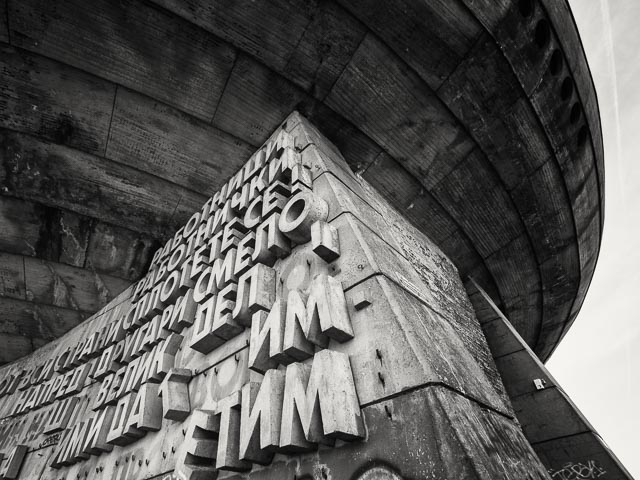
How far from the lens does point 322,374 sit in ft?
6.75

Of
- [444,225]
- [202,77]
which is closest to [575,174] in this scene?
[444,225]

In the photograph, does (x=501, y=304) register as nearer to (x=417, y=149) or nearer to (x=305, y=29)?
(x=417, y=149)

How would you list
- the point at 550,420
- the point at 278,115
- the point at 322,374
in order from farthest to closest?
the point at 278,115 → the point at 550,420 → the point at 322,374

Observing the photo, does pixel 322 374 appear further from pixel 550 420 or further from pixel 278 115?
pixel 550 420

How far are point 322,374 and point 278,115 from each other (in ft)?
15.6

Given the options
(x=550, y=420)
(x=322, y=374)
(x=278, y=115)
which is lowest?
(x=322, y=374)

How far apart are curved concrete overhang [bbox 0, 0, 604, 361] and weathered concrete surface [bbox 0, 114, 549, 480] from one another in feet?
4.47

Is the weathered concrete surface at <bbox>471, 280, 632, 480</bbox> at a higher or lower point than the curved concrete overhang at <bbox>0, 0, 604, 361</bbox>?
lower

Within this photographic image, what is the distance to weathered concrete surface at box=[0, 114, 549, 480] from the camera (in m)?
1.77

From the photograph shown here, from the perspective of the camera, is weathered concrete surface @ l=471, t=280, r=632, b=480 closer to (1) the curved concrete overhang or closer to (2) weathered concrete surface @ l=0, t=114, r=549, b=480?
(2) weathered concrete surface @ l=0, t=114, r=549, b=480

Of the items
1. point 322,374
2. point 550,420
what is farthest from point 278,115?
point 550,420

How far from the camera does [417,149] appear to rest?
5.92 metres

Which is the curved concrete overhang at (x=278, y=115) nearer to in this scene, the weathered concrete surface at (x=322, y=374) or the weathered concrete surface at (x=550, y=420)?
the weathered concrete surface at (x=322, y=374)

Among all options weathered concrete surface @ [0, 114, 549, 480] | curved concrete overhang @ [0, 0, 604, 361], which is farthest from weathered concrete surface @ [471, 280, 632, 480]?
curved concrete overhang @ [0, 0, 604, 361]
